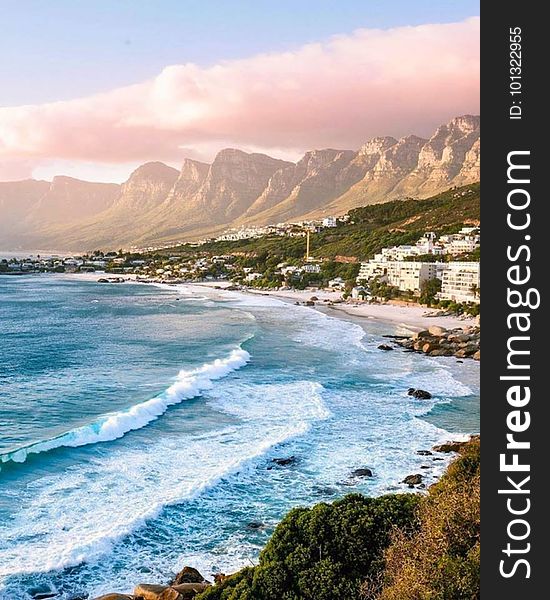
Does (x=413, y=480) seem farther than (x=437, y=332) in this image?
No

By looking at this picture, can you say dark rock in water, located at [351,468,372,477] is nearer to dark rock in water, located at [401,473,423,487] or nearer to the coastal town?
dark rock in water, located at [401,473,423,487]

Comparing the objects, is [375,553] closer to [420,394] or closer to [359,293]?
[420,394]

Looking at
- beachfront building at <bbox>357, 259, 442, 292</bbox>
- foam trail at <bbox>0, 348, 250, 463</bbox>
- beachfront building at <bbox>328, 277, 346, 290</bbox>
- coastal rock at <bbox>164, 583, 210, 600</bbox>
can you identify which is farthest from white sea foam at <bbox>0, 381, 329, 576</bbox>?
beachfront building at <bbox>328, 277, 346, 290</bbox>

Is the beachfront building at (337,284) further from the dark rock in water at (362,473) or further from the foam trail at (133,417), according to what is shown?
the dark rock in water at (362,473)

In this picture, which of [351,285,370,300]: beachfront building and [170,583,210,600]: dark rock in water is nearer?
[170,583,210,600]: dark rock in water

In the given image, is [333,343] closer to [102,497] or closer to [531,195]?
[102,497]

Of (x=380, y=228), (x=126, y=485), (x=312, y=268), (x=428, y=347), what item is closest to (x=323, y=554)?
(x=126, y=485)

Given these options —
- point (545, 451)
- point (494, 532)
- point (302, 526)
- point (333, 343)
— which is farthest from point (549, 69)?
point (333, 343)
